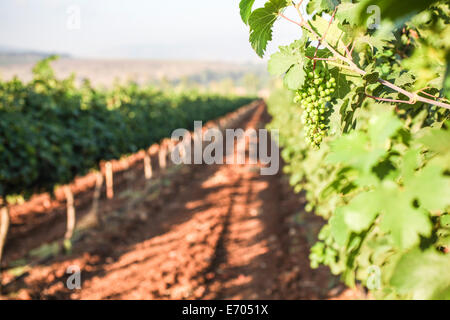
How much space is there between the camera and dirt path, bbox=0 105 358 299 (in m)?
4.77

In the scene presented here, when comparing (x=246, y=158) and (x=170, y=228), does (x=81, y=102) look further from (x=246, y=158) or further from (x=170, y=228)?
(x=246, y=158)

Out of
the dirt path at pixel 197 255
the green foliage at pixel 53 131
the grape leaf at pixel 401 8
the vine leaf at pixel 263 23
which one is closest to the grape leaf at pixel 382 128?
the grape leaf at pixel 401 8

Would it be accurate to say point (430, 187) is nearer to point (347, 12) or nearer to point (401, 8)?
point (401, 8)

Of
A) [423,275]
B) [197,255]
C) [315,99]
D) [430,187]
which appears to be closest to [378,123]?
[430,187]

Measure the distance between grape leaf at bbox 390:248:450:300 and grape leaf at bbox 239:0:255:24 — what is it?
85 cm

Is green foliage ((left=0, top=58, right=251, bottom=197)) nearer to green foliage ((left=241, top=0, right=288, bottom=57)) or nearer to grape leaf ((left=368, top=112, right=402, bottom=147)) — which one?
green foliage ((left=241, top=0, right=288, bottom=57))

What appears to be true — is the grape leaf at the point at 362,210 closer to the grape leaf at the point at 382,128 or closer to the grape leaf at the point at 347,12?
the grape leaf at the point at 382,128

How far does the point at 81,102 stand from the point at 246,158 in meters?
8.39

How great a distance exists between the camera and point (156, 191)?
33.5 ft

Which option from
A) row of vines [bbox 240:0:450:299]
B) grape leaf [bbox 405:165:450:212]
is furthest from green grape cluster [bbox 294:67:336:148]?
grape leaf [bbox 405:165:450:212]

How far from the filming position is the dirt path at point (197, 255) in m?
4.77

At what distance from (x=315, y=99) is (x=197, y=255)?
5.15 meters

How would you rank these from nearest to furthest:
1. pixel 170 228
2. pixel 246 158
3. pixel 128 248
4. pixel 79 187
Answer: pixel 128 248
pixel 170 228
pixel 79 187
pixel 246 158
